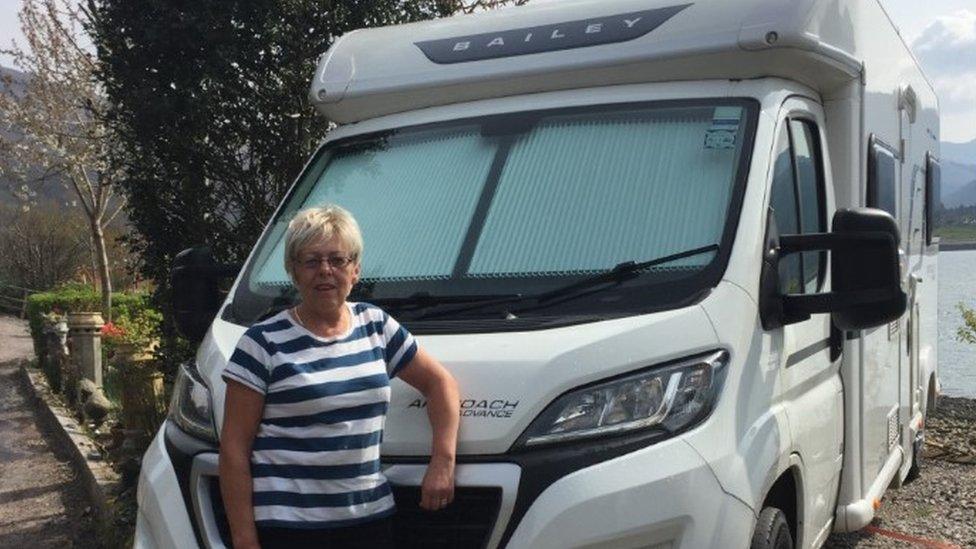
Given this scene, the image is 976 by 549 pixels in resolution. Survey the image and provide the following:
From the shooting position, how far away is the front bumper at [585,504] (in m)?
2.70

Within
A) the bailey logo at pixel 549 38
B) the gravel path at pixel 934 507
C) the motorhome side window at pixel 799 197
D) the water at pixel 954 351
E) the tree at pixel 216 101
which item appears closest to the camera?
the motorhome side window at pixel 799 197

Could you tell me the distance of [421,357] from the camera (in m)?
2.92

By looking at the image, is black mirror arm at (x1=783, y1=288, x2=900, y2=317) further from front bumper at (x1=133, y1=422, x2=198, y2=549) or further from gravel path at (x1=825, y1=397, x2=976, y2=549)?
gravel path at (x1=825, y1=397, x2=976, y2=549)

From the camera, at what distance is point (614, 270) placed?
3.25 m

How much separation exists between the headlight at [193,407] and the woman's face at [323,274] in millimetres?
569

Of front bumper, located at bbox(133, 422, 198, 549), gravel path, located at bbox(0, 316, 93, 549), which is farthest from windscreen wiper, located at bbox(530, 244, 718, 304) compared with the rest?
gravel path, located at bbox(0, 316, 93, 549)

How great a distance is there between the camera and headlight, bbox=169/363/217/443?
3164mm

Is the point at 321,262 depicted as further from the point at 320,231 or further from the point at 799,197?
the point at 799,197

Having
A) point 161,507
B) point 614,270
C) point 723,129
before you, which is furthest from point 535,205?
point 161,507

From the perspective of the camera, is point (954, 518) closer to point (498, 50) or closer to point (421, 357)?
point (498, 50)

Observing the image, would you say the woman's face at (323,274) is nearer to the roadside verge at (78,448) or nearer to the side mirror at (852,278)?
the side mirror at (852,278)

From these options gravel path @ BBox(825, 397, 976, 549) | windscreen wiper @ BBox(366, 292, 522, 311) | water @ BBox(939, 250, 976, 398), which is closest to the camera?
windscreen wiper @ BBox(366, 292, 522, 311)

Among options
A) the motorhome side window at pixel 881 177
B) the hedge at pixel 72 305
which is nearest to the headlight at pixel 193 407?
the motorhome side window at pixel 881 177

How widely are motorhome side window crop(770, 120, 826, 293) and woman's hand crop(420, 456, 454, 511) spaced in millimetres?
1410
